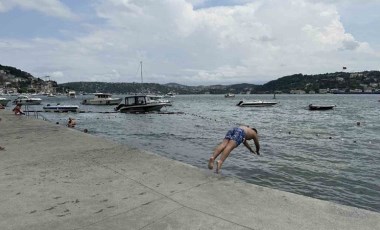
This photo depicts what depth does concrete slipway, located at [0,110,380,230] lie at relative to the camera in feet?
17.2

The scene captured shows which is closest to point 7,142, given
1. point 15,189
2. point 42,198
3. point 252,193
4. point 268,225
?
point 15,189

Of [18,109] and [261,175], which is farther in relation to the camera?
[18,109]

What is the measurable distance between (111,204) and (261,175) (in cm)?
782

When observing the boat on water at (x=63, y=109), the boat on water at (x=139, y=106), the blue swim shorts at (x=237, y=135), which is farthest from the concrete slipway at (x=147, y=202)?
the boat on water at (x=63, y=109)

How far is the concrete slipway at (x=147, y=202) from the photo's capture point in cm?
525

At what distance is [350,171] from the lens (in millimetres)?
14180

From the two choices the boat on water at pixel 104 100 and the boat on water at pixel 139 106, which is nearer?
the boat on water at pixel 139 106

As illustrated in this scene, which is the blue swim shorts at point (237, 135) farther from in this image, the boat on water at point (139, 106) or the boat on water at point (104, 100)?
the boat on water at point (104, 100)

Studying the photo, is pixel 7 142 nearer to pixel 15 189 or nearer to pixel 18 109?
pixel 15 189

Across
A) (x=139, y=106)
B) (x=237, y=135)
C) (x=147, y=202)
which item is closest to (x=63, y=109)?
(x=139, y=106)

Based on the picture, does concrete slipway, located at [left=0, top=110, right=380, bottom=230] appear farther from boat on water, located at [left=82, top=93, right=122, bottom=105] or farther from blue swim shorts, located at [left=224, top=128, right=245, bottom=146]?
boat on water, located at [left=82, top=93, right=122, bottom=105]

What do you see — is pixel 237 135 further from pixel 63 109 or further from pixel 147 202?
pixel 63 109

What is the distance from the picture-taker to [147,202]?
618 centimetres

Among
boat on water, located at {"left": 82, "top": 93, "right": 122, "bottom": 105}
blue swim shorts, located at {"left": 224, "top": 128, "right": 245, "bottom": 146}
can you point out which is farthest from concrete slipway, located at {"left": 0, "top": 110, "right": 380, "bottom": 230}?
boat on water, located at {"left": 82, "top": 93, "right": 122, "bottom": 105}
